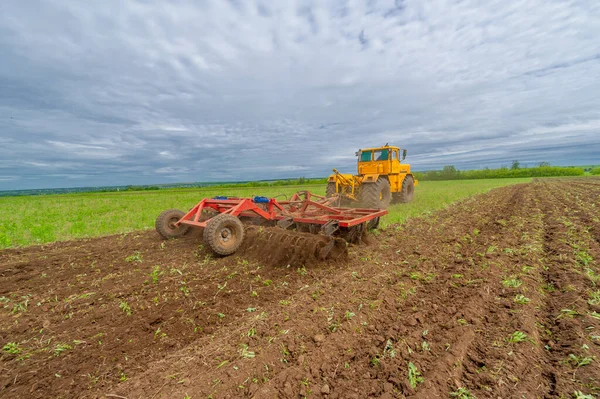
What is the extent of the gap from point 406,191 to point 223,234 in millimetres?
11362

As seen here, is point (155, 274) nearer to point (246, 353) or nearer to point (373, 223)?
point (246, 353)

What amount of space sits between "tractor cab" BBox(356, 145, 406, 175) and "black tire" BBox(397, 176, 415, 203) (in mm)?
1510

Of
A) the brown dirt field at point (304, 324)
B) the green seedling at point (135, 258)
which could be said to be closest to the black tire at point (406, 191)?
the brown dirt field at point (304, 324)

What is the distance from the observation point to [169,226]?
6707mm

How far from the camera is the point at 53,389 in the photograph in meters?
2.31

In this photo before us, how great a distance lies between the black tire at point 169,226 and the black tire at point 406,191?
10.6 metres

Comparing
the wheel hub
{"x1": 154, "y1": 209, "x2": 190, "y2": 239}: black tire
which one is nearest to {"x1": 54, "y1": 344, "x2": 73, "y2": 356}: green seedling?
the wheel hub

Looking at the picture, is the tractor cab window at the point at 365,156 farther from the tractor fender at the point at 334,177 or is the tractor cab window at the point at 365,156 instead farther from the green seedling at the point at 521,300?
the green seedling at the point at 521,300

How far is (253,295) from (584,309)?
400 centimetres

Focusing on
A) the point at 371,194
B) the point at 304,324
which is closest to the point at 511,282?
the point at 304,324

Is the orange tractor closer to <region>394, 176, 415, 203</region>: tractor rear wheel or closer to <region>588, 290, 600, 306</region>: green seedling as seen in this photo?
<region>394, 176, 415, 203</region>: tractor rear wheel

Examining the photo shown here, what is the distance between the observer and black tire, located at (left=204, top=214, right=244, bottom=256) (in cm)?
505

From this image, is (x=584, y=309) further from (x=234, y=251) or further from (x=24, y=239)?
(x=24, y=239)

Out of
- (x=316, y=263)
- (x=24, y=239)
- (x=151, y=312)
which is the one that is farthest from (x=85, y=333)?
(x=24, y=239)
